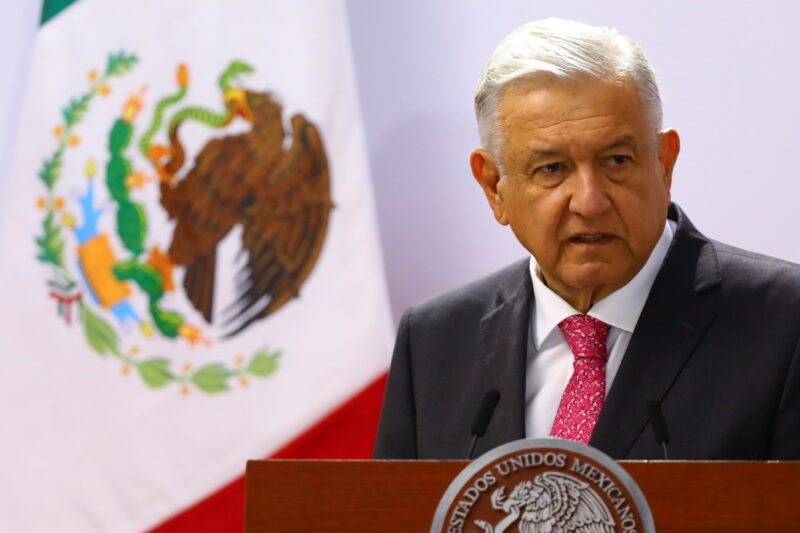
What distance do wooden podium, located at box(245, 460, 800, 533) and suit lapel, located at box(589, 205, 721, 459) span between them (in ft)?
1.34

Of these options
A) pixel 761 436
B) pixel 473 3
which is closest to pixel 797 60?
pixel 473 3

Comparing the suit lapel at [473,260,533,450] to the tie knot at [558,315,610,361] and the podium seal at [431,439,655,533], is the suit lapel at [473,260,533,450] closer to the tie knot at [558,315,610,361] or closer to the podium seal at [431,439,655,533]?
the tie knot at [558,315,610,361]

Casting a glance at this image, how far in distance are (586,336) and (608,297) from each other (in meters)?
0.08

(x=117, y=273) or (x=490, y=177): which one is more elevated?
(x=490, y=177)

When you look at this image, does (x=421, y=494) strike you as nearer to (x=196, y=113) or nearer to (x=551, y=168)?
(x=551, y=168)

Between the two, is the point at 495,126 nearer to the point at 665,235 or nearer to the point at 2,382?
the point at 665,235

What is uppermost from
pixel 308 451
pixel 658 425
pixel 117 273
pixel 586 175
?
pixel 586 175

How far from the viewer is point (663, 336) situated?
1.84 metres

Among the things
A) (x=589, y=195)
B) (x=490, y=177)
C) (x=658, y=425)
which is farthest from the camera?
(x=490, y=177)

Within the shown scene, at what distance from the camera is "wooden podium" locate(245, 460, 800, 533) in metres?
1.30

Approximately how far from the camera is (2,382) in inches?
112

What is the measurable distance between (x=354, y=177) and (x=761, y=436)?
57.3 inches

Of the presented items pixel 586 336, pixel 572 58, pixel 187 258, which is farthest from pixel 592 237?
pixel 187 258

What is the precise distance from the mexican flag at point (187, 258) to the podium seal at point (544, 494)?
159cm
